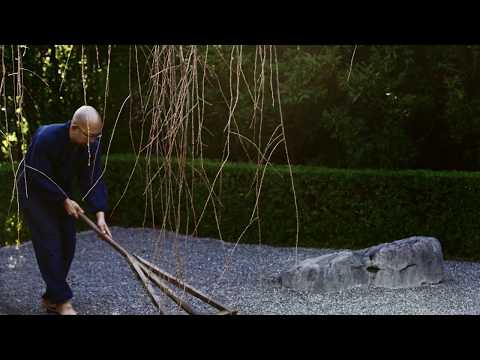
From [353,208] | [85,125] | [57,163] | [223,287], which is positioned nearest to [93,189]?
[57,163]

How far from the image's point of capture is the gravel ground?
15.5ft

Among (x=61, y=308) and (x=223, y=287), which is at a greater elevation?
(x=61, y=308)

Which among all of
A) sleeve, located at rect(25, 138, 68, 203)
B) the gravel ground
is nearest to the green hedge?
the gravel ground

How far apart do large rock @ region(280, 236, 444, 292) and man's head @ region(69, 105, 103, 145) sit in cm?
199

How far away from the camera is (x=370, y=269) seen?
516 centimetres

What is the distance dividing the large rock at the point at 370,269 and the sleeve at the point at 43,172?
6.45 ft

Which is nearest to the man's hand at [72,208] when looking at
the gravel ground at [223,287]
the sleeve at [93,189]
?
the sleeve at [93,189]

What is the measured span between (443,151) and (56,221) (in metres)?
4.75

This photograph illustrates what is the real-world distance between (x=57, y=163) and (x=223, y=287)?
176cm

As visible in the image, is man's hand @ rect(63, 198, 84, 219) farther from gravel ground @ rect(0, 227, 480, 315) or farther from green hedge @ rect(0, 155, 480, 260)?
green hedge @ rect(0, 155, 480, 260)

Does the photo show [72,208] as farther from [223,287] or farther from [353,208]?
[353,208]

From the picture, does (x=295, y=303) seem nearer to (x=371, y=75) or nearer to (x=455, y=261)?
(x=455, y=261)

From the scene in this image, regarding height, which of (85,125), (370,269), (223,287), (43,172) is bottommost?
(223,287)
